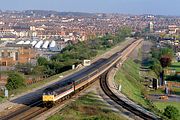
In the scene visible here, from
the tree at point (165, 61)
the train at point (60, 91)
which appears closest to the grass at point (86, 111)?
the train at point (60, 91)

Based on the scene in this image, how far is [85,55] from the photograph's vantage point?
79062 millimetres

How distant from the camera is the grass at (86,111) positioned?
933 inches

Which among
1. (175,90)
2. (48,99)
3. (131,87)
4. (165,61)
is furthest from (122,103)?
(165,61)

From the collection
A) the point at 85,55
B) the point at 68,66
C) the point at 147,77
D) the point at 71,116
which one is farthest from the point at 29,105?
the point at 85,55

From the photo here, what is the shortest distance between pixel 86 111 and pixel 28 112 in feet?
10.1

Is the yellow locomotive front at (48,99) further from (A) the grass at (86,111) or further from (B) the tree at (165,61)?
(B) the tree at (165,61)

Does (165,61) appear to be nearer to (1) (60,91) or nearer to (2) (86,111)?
(1) (60,91)

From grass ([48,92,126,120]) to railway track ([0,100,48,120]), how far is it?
1146 mm

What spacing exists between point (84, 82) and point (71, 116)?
1240cm

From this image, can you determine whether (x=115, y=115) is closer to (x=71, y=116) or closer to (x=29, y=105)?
(x=71, y=116)

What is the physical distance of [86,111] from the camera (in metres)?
25.8

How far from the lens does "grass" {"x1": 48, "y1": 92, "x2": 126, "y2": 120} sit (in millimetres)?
23688

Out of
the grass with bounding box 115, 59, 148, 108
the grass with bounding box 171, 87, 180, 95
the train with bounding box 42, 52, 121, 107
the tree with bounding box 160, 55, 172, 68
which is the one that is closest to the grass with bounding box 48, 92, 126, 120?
the train with bounding box 42, 52, 121, 107

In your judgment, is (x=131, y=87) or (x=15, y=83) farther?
(x=131, y=87)
